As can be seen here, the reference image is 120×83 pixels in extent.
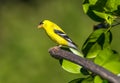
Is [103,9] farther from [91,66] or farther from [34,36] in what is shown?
[34,36]

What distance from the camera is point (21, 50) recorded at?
4652 mm

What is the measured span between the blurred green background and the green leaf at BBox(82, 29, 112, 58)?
10.8ft

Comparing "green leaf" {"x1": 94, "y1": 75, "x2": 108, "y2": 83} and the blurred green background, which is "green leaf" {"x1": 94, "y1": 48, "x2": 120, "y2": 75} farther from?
the blurred green background

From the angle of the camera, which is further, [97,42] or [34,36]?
[34,36]

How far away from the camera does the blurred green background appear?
4.28 meters

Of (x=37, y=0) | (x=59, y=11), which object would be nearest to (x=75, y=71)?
(x=59, y=11)

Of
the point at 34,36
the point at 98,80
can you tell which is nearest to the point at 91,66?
the point at 98,80

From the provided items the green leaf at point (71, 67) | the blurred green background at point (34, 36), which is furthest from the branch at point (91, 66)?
the blurred green background at point (34, 36)

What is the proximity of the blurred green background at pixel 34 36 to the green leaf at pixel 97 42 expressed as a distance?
3288mm

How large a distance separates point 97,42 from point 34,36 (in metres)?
4.43

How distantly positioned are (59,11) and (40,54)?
0.82 m

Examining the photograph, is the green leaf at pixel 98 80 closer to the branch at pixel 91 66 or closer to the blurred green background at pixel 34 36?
the branch at pixel 91 66

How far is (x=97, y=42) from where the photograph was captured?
0.50 metres

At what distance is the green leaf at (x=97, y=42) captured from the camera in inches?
19.5
